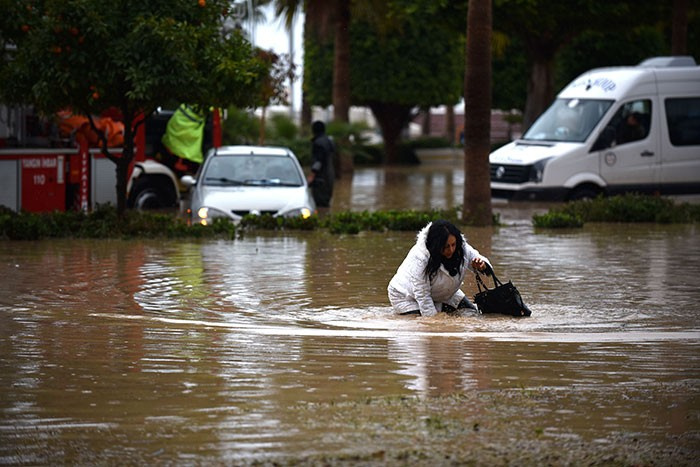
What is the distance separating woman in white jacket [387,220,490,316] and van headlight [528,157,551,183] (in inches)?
543

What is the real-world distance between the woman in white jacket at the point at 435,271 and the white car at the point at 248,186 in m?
8.88

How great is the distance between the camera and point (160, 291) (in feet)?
44.1

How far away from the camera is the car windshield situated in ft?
69.3

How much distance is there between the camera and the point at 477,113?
70.2 ft

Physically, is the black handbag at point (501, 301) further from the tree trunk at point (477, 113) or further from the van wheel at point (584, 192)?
the van wheel at point (584, 192)

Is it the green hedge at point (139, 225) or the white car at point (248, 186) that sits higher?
the white car at point (248, 186)

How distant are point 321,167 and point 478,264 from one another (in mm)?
13927

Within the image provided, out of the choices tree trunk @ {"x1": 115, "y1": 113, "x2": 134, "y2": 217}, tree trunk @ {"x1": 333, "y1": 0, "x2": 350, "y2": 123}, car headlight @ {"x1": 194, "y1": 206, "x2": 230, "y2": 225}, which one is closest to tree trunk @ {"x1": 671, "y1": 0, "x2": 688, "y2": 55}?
tree trunk @ {"x1": 333, "y1": 0, "x2": 350, "y2": 123}

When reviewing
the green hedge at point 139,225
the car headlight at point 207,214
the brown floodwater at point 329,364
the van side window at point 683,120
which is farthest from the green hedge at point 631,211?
the brown floodwater at point 329,364

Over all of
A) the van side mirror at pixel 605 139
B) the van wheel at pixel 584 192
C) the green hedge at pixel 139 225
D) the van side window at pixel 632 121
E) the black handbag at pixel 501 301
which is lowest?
the black handbag at pixel 501 301

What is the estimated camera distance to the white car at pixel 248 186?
2034cm

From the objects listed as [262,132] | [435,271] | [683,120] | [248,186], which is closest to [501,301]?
[435,271]

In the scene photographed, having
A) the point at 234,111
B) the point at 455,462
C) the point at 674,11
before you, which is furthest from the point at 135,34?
the point at 234,111

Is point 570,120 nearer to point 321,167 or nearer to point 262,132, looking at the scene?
point 321,167
